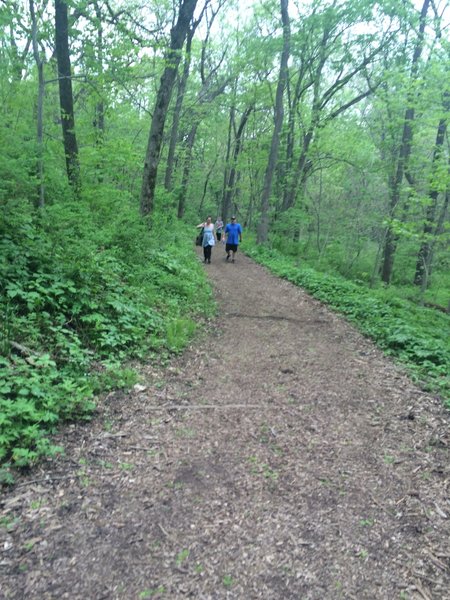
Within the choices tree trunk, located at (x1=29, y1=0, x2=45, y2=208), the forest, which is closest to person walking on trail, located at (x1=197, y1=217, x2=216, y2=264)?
the forest

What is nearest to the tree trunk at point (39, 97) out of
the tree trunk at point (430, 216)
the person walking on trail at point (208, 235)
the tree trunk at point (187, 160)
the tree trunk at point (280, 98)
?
the person walking on trail at point (208, 235)

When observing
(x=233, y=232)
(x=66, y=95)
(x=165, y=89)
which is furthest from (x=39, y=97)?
(x=233, y=232)

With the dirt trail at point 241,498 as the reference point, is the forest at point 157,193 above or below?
above

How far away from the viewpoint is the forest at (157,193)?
4285mm

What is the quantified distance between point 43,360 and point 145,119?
74.4 ft

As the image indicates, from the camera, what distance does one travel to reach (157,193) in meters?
17.3

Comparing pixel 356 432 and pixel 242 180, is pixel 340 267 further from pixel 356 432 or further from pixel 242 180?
pixel 242 180

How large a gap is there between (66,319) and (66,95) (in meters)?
9.21

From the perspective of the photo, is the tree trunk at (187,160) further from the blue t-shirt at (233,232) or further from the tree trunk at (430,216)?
the tree trunk at (430,216)

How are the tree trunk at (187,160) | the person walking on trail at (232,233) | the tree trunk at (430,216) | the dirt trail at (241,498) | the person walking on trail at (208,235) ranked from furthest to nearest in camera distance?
the tree trunk at (187,160) → the person walking on trail at (232,233) → the person walking on trail at (208,235) → the tree trunk at (430,216) → the dirt trail at (241,498)

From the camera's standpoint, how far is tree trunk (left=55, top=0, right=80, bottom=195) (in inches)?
385

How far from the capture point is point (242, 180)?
115 feet

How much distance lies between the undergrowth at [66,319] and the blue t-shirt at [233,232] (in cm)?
561

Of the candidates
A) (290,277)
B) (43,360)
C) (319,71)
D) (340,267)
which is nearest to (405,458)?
(43,360)
